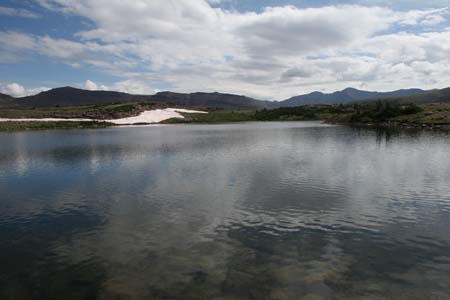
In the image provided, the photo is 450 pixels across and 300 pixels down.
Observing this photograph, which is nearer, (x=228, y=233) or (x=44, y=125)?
(x=228, y=233)

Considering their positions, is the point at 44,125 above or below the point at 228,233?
above

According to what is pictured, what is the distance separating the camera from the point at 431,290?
13969mm

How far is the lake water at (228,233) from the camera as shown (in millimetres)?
14719

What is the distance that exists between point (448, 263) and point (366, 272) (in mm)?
4565

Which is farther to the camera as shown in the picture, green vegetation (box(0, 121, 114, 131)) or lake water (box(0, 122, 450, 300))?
green vegetation (box(0, 121, 114, 131))

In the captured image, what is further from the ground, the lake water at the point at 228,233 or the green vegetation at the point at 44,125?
Result: the green vegetation at the point at 44,125

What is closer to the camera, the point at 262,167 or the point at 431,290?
the point at 431,290

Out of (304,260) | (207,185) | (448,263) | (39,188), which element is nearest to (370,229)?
(448,263)

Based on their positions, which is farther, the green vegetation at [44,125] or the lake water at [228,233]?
the green vegetation at [44,125]

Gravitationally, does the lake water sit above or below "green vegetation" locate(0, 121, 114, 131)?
below

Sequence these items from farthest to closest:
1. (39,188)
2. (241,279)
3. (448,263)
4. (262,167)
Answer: (262,167), (39,188), (448,263), (241,279)

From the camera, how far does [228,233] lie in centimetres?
2066

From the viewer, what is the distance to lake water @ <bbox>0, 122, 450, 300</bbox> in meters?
14.7

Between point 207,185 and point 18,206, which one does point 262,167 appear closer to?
point 207,185
